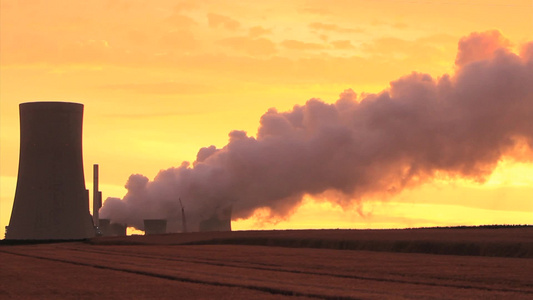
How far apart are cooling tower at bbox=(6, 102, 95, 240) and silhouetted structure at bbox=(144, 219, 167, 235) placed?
129ft

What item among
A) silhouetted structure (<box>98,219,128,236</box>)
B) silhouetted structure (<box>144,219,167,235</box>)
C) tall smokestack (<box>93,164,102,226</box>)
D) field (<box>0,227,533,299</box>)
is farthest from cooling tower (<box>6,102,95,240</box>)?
silhouetted structure (<box>98,219,128,236</box>)

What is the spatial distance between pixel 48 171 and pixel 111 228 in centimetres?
4881

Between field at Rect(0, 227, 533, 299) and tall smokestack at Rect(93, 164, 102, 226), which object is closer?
field at Rect(0, 227, 533, 299)

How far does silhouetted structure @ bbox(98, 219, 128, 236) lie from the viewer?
11900 cm

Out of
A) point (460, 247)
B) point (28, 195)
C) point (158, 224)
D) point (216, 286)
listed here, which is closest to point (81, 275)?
point (216, 286)

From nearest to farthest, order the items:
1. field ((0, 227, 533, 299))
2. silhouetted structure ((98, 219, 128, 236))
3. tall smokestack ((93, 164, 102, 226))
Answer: field ((0, 227, 533, 299))
tall smokestack ((93, 164, 102, 226))
silhouetted structure ((98, 219, 128, 236))

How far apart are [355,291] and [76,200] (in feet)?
174

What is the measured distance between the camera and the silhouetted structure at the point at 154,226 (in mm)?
115688

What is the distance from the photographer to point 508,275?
108ft

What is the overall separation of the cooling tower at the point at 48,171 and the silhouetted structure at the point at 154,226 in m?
39.3

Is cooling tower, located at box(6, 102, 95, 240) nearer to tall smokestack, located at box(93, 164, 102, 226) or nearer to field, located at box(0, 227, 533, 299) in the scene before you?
field, located at box(0, 227, 533, 299)

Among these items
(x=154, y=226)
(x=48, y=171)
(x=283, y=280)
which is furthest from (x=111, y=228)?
(x=283, y=280)

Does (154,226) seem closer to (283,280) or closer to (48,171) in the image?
(48,171)

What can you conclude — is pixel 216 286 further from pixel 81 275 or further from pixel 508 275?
pixel 508 275
